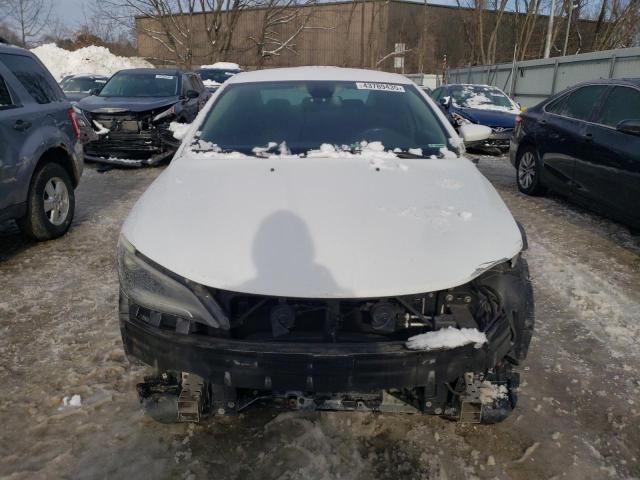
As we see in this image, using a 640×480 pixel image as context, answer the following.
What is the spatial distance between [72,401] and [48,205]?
Result: 295 centimetres

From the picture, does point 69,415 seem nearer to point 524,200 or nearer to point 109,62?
point 524,200

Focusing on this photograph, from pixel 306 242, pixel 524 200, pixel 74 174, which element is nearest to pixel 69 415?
pixel 306 242

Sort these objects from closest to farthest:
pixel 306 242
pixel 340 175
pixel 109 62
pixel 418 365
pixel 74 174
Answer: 1. pixel 418 365
2. pixel 306 242
3. pixel 340 175
4. pixel 74 174
5. pixel 109 62

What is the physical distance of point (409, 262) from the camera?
80.6 inches

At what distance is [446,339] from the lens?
1979 millimetres

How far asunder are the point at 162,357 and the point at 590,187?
5021 millimetres

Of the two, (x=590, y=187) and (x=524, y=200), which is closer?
(x=590, y=187)

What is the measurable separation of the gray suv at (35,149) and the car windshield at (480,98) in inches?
347

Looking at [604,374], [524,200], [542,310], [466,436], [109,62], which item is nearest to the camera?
[466,436]

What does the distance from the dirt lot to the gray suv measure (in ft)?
3.07

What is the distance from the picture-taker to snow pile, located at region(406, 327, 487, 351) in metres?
1.95

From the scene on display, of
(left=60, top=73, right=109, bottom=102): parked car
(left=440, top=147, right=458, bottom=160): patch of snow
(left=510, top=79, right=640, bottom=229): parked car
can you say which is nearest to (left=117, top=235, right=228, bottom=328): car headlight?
(left=440, top=147, right=458, bottom=160): patch of snow

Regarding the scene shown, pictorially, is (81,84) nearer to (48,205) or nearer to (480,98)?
(480,98)

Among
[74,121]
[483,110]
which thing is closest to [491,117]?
[483,110]
